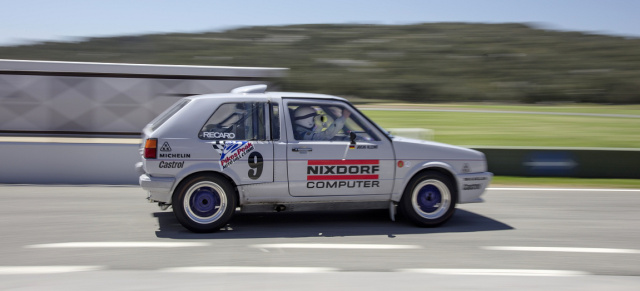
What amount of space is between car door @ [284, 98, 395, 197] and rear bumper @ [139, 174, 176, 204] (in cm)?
127

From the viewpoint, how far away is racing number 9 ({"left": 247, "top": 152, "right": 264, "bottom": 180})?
646cm

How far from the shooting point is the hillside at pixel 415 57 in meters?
67.6

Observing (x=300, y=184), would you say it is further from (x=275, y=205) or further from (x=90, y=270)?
(x=90, y=270)

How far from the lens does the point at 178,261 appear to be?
5.45 m

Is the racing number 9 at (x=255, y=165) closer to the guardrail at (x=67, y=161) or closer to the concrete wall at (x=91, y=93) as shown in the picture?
the guardrail at (x=67, y=161)

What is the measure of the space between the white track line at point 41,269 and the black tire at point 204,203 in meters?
1.33

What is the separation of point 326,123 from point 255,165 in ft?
3.05

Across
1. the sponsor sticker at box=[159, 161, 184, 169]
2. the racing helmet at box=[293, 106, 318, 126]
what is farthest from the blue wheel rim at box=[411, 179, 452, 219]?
the sponsor sticker at box=[159, 161, 184, 169]

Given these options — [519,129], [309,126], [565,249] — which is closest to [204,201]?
[309,126]

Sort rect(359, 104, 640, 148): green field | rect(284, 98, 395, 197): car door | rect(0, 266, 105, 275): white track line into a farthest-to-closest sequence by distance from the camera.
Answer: rect(359, 104, 640, 148): green field < rect(284, 98, 395, 197): car door < rect(0, 266, 105, 275): white track line

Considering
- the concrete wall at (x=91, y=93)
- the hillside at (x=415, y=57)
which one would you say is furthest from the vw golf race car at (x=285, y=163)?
the hillside at (x=415, y=57)

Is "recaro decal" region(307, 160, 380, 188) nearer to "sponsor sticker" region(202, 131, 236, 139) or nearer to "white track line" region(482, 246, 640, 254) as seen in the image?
"sponsor sticker" region(202, 131, 236, 139)

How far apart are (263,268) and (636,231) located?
456 centimetres

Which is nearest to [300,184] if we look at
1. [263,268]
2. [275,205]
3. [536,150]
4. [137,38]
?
[275,205]
